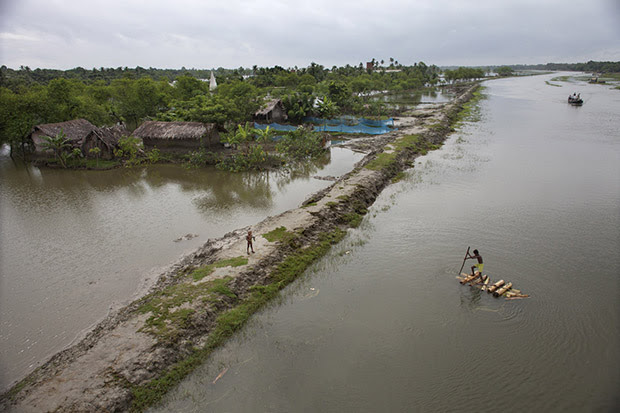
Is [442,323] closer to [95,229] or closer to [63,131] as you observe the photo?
[95,229]

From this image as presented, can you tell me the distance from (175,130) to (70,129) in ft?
23.6

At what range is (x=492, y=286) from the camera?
981 cm

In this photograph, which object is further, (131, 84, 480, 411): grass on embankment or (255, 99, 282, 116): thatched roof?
(255, 99, 282, 116): thatched roof

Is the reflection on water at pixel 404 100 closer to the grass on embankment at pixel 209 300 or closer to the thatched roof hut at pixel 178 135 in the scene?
the thatched roof hut at pixel 178 135

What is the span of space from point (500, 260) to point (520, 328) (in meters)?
3.23

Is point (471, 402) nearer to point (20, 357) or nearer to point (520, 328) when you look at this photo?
point (520, 328)

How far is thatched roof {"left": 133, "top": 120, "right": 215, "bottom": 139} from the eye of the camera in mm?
23719

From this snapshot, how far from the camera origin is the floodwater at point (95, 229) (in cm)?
892

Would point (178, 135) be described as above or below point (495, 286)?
above

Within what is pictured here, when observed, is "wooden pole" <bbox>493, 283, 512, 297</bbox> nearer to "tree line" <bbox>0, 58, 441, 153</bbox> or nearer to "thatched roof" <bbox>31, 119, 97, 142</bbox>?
"tree line" <bbox>0, 58, 441, 153</bbox>

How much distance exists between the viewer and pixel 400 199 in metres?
16.9

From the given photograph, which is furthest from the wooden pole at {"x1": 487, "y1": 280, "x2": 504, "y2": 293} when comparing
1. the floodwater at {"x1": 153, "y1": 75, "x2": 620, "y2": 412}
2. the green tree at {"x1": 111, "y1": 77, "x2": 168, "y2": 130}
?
the green tree at {"x1": 111, "y1": 77, "x2": 168, "y2": 130}

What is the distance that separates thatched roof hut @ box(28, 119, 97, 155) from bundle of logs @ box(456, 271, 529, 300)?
25.3 m

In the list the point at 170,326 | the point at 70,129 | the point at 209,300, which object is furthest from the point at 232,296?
the point at 70,129
